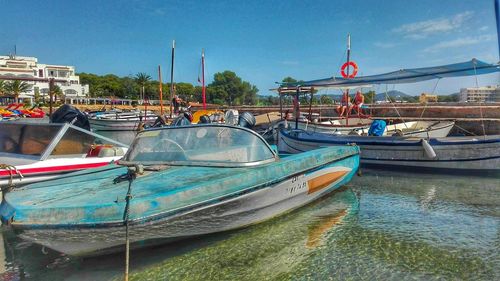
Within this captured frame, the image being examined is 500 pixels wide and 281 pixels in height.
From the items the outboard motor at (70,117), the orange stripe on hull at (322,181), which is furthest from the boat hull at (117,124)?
the orange stripe on hull at (322,181)

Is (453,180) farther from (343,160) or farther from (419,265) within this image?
(419,265)

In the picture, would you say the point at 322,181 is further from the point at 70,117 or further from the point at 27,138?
the point at 70,117

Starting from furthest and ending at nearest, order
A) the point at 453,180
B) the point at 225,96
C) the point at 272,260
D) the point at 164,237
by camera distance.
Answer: the point at 225,96
the point at 453,180
the point at 272,260
the point at 164,237

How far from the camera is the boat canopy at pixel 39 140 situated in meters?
6.73

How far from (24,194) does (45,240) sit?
2.97ft

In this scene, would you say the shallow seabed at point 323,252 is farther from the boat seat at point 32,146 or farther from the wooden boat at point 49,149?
the boat seat at point 32,146

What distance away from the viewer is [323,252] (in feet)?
16.5

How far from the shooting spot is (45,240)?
12.4ft

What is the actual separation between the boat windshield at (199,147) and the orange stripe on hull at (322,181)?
1234mm

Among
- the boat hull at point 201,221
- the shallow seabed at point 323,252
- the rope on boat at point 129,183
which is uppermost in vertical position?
the rope on boat at point 129,183

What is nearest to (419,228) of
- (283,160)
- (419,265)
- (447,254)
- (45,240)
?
(447,254)

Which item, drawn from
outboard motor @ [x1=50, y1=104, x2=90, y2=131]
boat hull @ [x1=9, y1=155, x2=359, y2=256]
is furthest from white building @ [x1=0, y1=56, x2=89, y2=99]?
boat hull @ [x1=9, y1=155, x2=359, y2=256]

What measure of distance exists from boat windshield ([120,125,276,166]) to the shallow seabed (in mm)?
1100

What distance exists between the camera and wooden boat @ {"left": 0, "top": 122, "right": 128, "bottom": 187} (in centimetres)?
622
